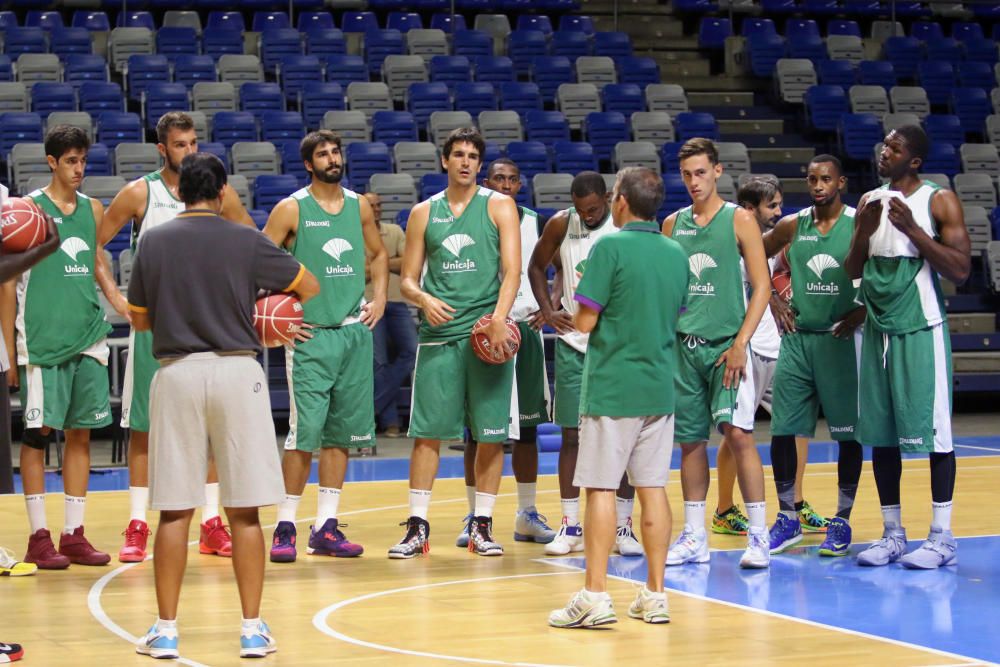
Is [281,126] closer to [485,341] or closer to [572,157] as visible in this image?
[572,157]

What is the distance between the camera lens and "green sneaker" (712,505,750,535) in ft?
27.1

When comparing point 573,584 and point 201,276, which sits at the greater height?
point 201,276

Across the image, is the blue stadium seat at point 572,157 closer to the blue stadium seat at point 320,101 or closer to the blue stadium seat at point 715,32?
the blue stadium seat at point 320,101

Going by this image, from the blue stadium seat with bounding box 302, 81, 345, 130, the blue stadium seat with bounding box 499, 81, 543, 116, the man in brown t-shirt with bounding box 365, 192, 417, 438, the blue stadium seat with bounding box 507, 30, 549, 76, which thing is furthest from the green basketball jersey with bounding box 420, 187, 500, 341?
the blue stadium seat with bounding box 507, 30, 549, 76

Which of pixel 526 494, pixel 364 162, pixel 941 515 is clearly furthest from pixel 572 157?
pixel 941 515

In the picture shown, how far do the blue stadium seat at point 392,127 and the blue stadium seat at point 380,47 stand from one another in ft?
5.51

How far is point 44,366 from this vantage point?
7.21 meters

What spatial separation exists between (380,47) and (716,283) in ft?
35.5

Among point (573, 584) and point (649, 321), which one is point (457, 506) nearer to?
point (573, 584)

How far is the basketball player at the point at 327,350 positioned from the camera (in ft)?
24.3

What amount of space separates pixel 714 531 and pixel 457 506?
1.91 m

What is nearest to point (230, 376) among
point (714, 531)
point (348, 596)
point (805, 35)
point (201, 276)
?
point (201, 276)

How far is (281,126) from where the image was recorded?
599 inches

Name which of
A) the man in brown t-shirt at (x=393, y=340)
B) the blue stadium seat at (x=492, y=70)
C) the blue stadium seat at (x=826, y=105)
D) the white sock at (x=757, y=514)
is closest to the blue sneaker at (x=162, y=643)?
the white sock at (x=757, y=514)
